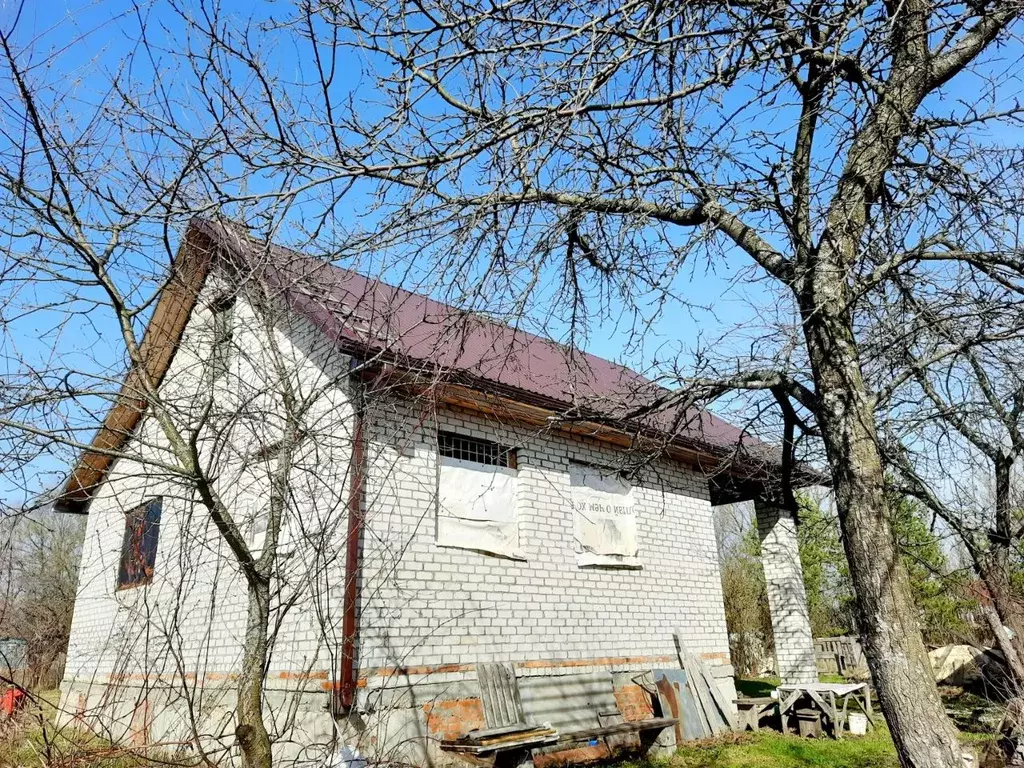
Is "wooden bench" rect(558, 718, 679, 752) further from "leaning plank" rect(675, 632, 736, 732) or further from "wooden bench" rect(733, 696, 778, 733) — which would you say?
"wooden bench" rect(733, 696, 778, 733)

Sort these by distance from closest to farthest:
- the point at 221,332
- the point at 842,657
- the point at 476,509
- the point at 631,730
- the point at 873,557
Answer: the point at 873,557 → the point at 221,332 → the point at 631,730 → the point at 476,509 → the point at 842,657

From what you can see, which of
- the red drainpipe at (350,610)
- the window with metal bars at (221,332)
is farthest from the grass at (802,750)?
the window with metal bars at (221,332)

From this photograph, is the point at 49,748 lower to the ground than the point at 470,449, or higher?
lower

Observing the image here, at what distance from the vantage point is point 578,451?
8852 millimetres

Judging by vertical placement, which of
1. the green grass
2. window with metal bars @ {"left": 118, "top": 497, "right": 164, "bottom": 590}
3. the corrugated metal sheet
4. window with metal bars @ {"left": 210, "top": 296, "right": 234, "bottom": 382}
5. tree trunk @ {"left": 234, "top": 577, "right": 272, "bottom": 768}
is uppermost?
window with metal bars @ {"left": 210, "top": 296, "right": 234, "bottom": 382}

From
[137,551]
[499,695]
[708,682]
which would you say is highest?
[137,551]

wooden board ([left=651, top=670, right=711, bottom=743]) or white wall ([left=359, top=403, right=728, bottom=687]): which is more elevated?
white wall ([left=359, top=403, right=728, bottom=687])

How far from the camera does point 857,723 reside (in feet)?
30.0

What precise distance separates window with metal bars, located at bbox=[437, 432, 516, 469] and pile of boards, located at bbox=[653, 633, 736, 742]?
11.3 feet

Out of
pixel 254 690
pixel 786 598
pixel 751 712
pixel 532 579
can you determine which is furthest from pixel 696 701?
pixel 254 690

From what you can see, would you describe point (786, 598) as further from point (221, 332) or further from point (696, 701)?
point (221, 332)

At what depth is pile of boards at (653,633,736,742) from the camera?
834cm

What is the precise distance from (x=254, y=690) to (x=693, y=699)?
6989 mm

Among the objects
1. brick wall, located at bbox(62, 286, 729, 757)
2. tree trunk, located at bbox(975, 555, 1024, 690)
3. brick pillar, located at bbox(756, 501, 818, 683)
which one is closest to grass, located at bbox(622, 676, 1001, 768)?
tree trunk, located at bbox(975, 555, 1024, 690)
